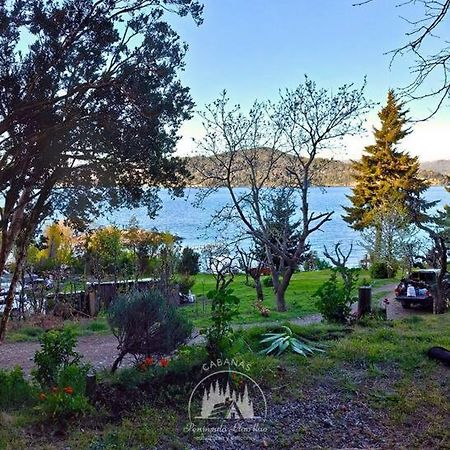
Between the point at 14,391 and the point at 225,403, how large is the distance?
1.46 m

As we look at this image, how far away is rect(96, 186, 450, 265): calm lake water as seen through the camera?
17.7 feet

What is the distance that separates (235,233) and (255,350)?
25.7 ft

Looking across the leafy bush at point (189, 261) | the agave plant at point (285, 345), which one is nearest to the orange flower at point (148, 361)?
the agave plant at point (285, 345)

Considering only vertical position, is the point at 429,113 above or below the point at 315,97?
below

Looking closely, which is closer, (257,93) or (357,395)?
(357,395)

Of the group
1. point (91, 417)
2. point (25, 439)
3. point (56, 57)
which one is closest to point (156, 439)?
point (91, 417)

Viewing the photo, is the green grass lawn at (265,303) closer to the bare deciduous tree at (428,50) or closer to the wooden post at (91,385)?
the wooden post at (91,385)

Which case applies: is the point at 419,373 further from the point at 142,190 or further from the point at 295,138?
the point at 295,138

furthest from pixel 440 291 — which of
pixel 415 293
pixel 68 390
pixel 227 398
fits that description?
pixel 68 390

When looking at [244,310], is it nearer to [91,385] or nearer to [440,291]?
[440,291]

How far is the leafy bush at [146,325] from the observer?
3.52m

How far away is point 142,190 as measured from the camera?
4.17m

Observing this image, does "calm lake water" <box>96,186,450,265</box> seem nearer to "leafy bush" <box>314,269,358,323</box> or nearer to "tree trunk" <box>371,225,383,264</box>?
"tree trunk" <box>371,225,383,264</box>

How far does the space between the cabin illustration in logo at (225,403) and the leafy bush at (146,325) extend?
537mm
